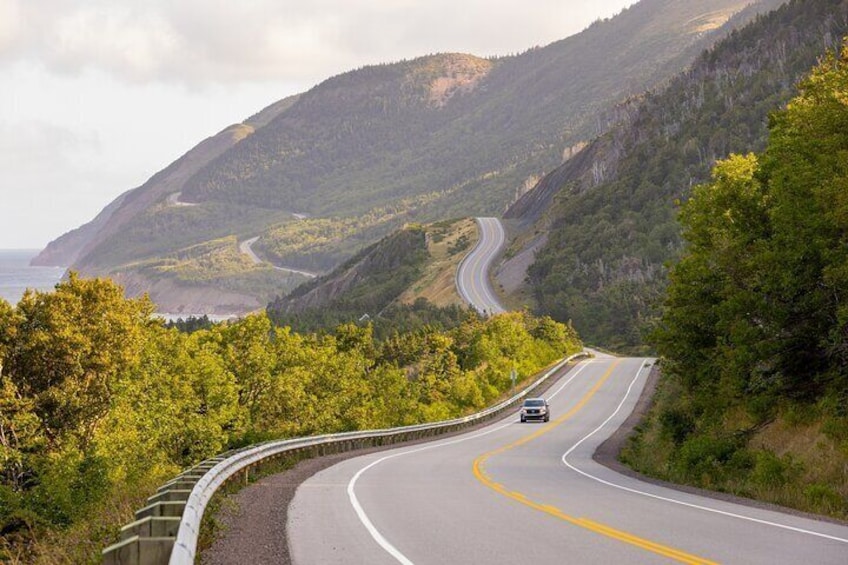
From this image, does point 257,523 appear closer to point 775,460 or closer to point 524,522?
point 524,522

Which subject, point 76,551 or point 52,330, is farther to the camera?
point 52,330

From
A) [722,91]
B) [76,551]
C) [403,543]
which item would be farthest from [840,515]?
[722,91]

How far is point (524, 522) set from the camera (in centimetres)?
1455

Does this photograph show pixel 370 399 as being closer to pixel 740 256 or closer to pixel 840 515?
pixel 740 256

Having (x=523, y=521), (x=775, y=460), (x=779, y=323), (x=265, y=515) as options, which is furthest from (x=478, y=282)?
(x=523, y=521)

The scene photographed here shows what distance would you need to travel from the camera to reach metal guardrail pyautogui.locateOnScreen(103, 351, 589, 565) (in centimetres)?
829

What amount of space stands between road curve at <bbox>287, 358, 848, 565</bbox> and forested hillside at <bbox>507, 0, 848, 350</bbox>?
104371 millimetres

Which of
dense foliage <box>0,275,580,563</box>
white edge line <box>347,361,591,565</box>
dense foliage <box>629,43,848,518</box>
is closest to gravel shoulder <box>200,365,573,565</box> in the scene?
white edge line <box>347,361,591,565</box>

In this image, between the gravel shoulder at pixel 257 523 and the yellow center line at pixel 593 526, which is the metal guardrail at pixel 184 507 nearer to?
the gravel shoulder at pixel 257 523

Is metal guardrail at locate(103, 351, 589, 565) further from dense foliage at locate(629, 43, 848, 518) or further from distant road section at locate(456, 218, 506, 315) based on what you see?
distant road section at locate(456, 218, 506, 315)

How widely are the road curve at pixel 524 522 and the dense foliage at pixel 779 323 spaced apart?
246cm

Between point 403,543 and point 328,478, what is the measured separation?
11368 mm

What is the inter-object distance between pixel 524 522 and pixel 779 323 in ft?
42.6

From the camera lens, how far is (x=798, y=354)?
24734mm
